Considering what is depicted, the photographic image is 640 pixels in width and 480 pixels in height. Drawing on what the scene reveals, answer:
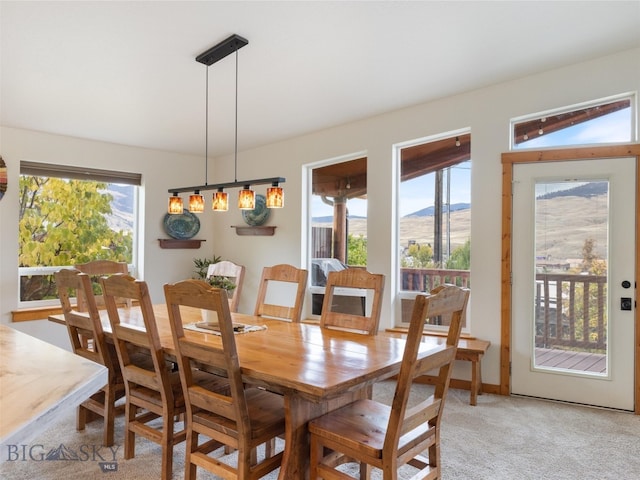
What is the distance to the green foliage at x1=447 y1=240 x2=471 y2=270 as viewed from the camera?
375 cm

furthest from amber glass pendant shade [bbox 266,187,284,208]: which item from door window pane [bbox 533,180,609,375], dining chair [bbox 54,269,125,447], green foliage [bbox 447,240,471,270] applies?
door window pane [bbox 533,180,609,375]

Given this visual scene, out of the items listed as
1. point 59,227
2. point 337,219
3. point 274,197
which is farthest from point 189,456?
point 59,227

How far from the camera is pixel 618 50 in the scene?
9.87 feet

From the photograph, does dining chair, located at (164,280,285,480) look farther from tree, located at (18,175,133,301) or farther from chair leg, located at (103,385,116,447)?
tree, located at (18,175,133,301)

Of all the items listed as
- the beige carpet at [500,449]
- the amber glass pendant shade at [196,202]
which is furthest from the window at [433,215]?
the amber glass pendant shade at [196,202]

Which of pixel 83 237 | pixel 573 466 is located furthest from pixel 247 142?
pixel 573 466

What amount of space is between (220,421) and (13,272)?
354cm

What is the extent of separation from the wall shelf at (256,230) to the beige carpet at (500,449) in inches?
109

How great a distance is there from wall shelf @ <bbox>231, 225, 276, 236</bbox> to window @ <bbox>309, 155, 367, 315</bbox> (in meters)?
0.56

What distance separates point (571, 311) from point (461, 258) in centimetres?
95

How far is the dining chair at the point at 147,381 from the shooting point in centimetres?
214

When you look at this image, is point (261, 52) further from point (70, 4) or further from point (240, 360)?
point (240, 360)

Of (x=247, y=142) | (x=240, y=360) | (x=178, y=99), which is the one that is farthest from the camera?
(x=247, y=142)

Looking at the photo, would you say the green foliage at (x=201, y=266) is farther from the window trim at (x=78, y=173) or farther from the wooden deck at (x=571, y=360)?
the wooden deck at (x=571, y=360)
